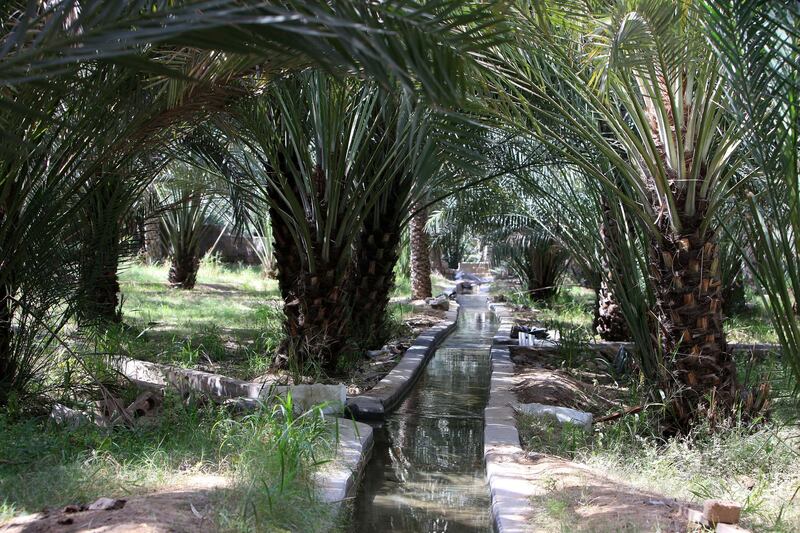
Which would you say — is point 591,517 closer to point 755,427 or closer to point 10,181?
point 755,427

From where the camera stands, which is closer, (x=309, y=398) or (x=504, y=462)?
(x=504, y=462)

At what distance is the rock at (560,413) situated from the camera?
19.9 ft

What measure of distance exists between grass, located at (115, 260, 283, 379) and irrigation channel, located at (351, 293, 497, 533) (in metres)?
1.80

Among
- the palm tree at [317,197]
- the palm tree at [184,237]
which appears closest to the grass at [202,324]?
the palm tree at [184,237]

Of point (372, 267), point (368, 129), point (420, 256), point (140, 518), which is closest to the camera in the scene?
point (140, 518)

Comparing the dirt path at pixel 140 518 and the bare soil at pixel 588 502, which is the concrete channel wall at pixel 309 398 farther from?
the bare soil at pixel 588 502

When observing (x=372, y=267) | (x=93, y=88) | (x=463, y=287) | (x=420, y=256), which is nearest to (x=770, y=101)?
(x=93, y=88)

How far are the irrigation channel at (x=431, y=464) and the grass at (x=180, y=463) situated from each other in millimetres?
500

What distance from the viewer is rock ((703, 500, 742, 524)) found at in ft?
11.2

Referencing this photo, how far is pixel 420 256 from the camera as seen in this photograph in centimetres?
1784

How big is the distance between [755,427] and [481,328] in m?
9.43

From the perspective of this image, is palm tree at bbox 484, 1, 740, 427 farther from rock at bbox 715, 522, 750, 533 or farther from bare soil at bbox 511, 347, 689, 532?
rock at bbox 715, 522, 750, 533

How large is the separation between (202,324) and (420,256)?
25.4 ft

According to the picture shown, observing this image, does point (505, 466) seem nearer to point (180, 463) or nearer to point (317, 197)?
point (180, 463)
